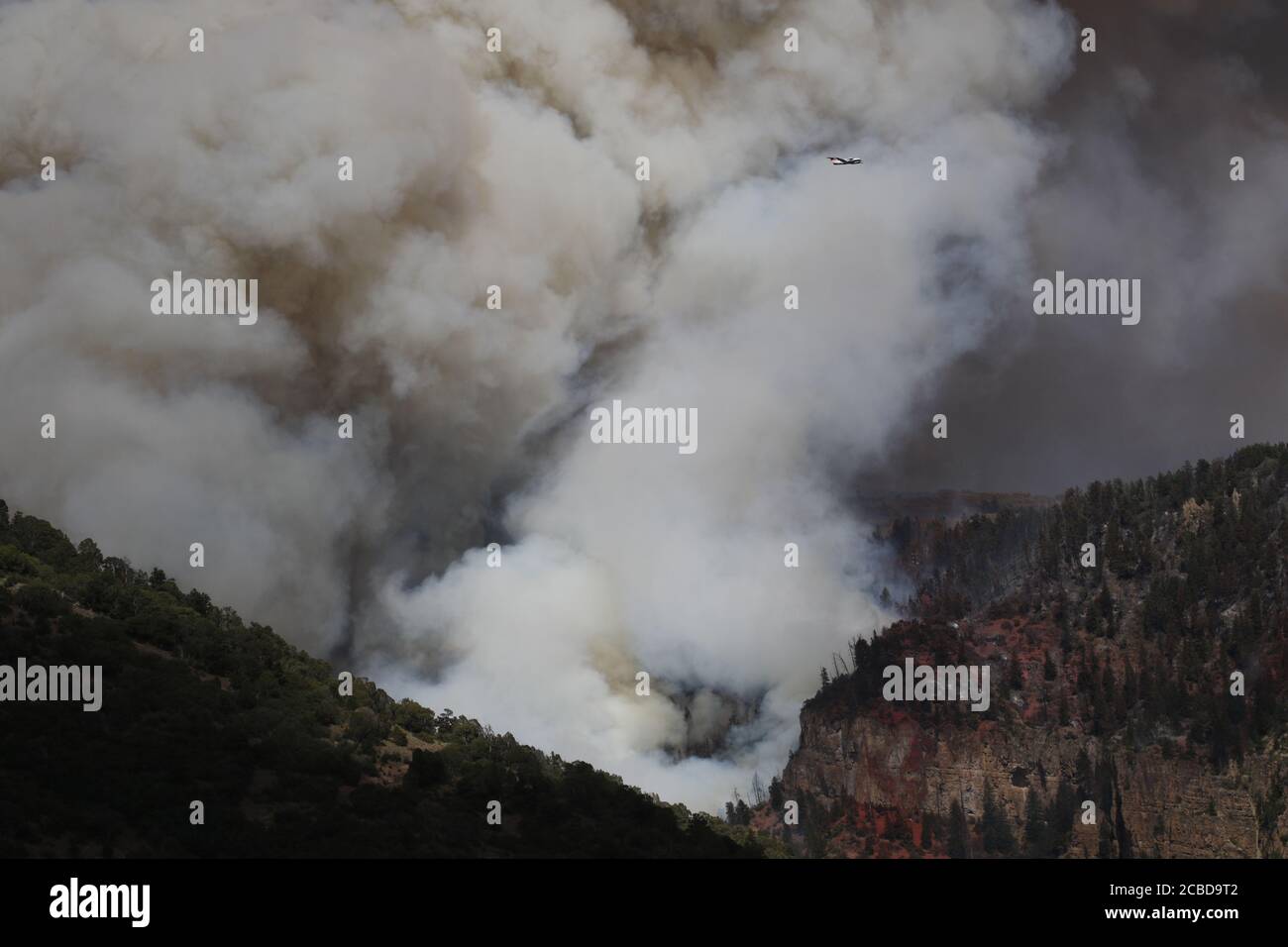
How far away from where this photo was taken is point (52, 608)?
64.3 m
